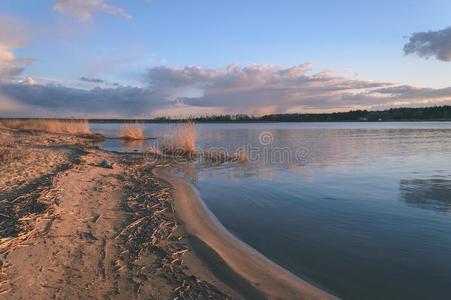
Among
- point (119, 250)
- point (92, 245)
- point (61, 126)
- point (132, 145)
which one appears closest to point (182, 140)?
point (132, 145)

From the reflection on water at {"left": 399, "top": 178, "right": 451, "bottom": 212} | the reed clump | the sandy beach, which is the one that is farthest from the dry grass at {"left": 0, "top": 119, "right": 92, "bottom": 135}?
the reflection on water at {"left": 399, "top": 178, "right": 451, "bottom": 212}

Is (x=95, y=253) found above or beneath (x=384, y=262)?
above

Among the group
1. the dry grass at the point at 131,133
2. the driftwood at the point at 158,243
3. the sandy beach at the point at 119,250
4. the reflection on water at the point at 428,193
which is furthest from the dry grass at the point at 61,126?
the reflection on water at the point at 428,193

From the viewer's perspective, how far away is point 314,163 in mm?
18422

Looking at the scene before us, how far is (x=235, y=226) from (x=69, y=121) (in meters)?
37.1

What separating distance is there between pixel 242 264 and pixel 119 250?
5.92 ft

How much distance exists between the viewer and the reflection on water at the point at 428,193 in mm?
9573

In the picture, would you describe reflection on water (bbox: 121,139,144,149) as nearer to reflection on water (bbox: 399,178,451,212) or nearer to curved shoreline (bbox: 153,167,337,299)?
reflection on water (bbox: 399,178,451,212)

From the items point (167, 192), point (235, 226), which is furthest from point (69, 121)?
point (235, 226)

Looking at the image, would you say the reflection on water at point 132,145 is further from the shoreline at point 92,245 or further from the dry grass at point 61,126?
the shoreline at point 92,245

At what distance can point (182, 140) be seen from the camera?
73.4ft

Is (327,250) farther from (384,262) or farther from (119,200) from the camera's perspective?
(119,200)

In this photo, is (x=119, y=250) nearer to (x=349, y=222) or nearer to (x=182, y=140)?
(x=349, y=222)

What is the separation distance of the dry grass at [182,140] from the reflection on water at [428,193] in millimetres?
12000
